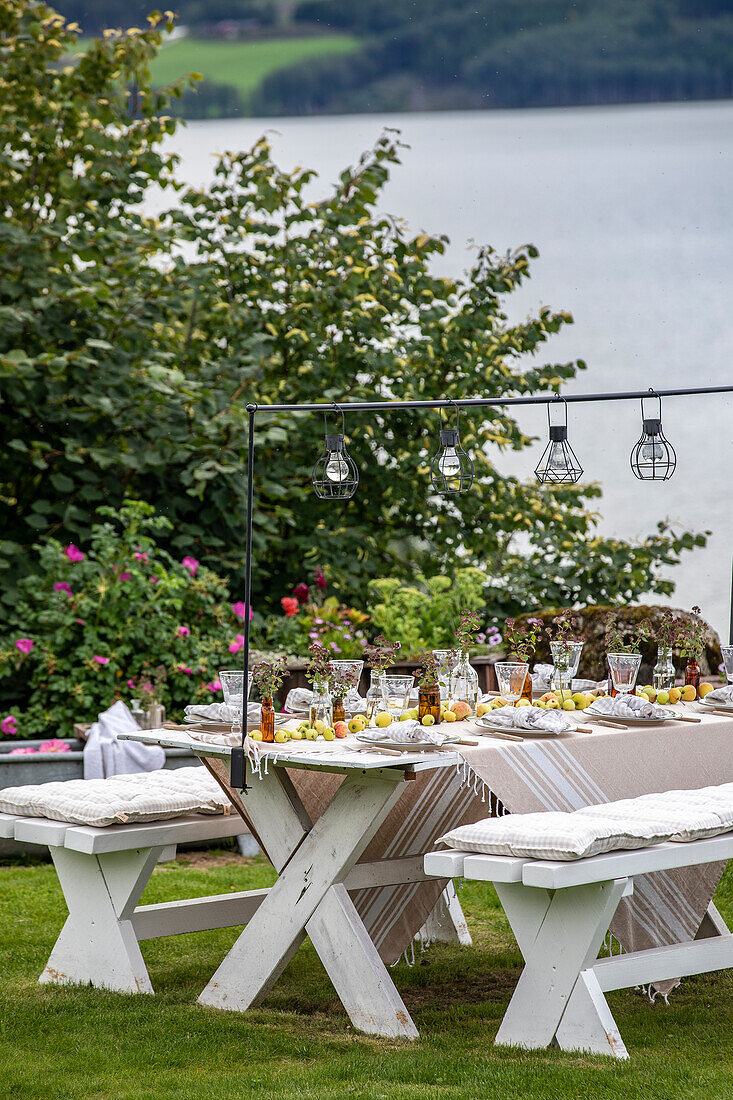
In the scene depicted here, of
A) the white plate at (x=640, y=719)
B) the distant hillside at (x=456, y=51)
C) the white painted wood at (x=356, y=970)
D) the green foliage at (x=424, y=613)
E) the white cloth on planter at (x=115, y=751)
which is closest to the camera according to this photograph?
the white painted wood at (x=356, y=970)

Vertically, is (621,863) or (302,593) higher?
(302,593)

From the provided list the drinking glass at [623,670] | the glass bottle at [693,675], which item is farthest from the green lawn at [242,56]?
the drinking glass at [623,670]

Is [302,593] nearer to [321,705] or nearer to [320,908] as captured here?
[321,705]

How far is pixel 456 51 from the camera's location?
882cm

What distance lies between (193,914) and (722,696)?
1.82 m

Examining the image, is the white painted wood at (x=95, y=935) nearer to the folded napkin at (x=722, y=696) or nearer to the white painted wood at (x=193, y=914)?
the white painted wood at (x=193, y=914)

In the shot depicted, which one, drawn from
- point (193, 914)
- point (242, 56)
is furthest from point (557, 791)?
point (242, 56)

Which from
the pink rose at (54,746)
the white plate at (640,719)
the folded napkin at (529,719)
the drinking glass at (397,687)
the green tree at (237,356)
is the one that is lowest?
the pink rose at (54,746)

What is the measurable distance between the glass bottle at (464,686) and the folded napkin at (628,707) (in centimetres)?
37

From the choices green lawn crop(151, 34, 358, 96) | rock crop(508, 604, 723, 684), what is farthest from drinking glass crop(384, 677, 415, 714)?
green lawn crop(151, 34, 358, 96)

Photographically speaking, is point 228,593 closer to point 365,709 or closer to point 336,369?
point 336,369

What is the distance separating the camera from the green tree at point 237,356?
6316mm

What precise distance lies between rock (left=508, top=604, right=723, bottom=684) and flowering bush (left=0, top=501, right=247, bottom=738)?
62.4 inches

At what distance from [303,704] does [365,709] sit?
8.2 inches
